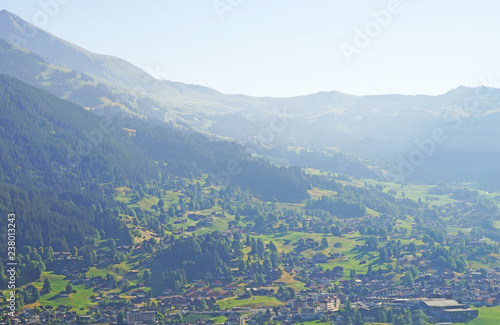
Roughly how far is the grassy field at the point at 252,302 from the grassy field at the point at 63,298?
94.9 ft

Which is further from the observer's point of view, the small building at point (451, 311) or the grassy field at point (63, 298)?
the grassy field at point (63, 298)

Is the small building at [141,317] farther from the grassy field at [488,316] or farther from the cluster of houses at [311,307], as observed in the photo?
the grassy field at [488,316]

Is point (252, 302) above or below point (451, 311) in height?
above

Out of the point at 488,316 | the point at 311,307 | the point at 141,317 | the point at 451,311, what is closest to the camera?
the point at 141,317

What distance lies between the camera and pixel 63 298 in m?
131

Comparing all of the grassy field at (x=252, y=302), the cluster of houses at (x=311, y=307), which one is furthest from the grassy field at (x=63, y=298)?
the cluster of houses at (x=311, y=307)

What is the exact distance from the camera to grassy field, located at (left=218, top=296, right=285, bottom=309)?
433ft

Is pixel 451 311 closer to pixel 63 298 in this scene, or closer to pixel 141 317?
pixel 141 317

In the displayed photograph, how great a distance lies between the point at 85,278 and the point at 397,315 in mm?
73224

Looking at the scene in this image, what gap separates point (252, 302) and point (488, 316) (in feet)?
162

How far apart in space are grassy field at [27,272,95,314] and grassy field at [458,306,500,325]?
260 ft

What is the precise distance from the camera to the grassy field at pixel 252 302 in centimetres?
13188

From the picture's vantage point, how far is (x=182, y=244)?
543 ft

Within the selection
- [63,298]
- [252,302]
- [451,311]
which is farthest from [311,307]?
[63,298]
